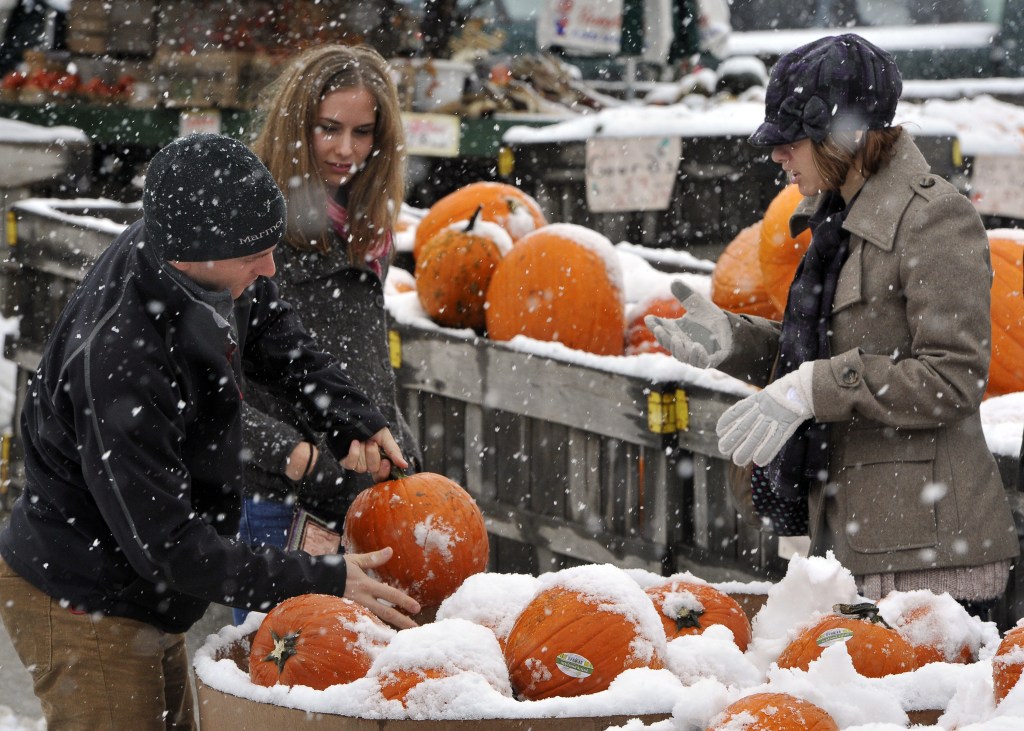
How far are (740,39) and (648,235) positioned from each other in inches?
333

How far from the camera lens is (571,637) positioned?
1979 mm

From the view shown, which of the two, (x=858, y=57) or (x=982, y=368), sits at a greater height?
(x=858, y=57)

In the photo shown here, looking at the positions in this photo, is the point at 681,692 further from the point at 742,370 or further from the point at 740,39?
the point at 740,39

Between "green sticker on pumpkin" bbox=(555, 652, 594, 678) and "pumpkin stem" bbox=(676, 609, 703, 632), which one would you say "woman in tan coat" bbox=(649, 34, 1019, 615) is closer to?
"pumpkin stem" bbox=(676, 609, 703, 632)

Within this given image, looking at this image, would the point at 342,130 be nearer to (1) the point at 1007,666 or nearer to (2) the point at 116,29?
(1) the point at 1007,666

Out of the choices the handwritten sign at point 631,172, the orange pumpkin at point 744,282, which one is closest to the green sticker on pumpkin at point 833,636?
the orange pumpkin at point 744,282

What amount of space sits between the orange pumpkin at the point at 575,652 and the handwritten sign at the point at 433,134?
23.3ft

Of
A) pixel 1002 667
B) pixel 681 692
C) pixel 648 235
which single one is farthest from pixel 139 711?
pixel 648 235

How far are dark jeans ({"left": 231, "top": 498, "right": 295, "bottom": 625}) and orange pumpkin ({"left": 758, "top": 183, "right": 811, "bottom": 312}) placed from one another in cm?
193

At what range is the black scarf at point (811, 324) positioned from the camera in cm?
279

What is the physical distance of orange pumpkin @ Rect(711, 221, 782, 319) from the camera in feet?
14.9

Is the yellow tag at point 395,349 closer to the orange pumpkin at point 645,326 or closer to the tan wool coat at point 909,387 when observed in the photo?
the orange pumpkin at point 645,326

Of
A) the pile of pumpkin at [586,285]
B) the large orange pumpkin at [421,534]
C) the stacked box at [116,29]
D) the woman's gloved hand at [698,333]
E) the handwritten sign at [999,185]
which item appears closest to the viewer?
the large orange pumpkin at [421,534]

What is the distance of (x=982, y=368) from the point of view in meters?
2.61
